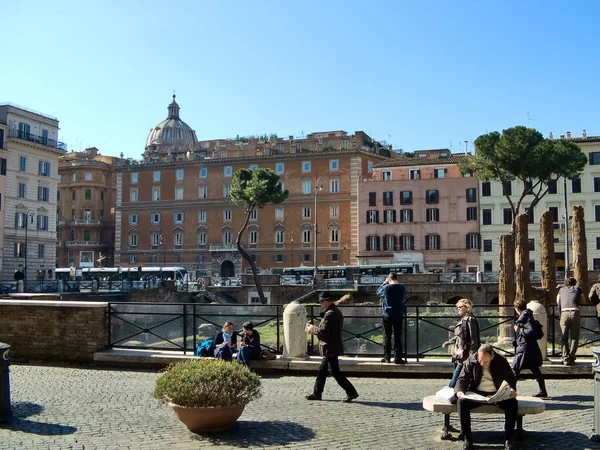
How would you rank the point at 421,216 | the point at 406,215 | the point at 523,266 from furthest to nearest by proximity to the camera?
the point at 406,215
the point at 421,216
the point at 523,266

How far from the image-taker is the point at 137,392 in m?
10.6

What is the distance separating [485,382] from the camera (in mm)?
7473

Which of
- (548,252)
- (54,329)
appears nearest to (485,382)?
(54,329)

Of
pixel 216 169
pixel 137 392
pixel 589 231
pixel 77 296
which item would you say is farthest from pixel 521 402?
pixel 216 169

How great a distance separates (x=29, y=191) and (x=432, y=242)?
35.9 metres

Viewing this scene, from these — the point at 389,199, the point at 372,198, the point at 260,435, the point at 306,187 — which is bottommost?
the point at 260,435

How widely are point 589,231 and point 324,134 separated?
32.3 m

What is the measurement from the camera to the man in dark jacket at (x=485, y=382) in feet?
24.0

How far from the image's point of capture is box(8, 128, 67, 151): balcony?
187 ft

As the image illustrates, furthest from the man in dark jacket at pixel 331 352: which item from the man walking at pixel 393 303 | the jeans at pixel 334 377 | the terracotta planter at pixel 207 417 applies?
the terracotta planter at pixel 207 417

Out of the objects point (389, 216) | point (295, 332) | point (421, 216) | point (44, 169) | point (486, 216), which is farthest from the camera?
point (389, 216)

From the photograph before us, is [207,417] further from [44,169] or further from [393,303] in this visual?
[44,169]

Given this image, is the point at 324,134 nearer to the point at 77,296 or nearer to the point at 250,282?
the point at 250,282

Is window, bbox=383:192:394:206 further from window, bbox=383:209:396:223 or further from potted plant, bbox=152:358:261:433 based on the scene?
potted plant, bbox=152:358:261:433
